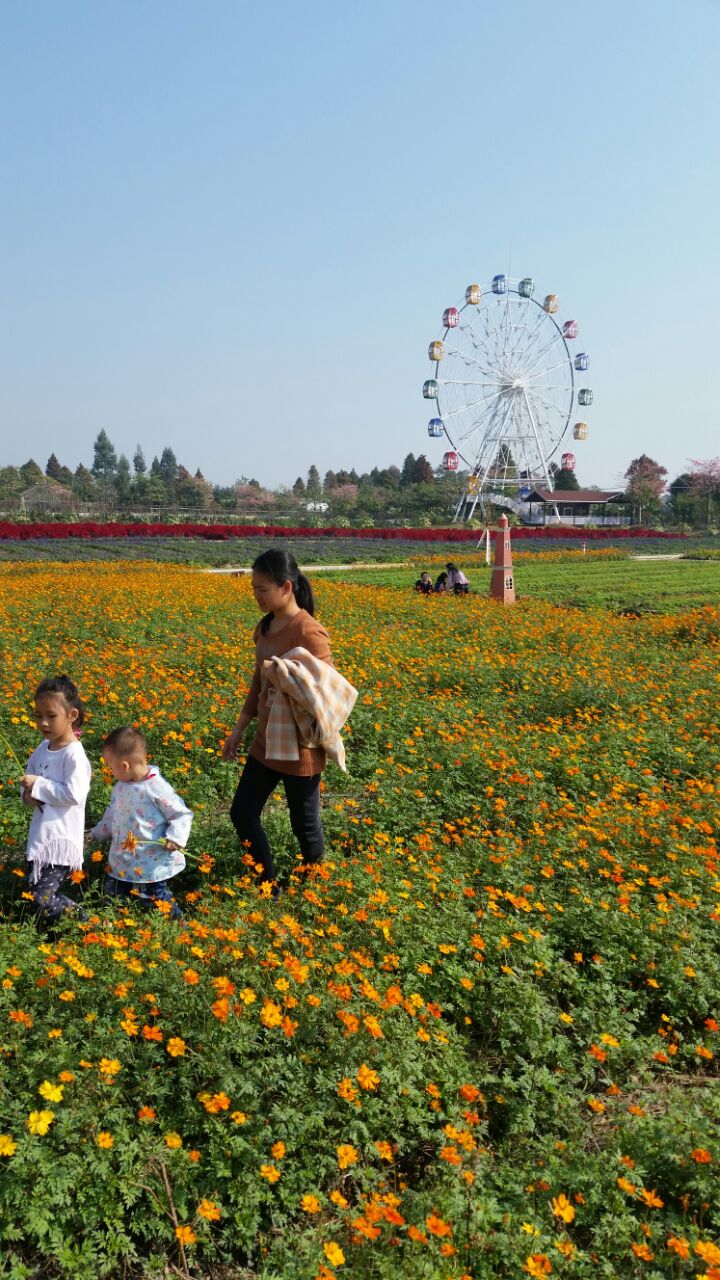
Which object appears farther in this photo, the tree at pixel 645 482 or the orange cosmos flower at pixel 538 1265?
the tree at pixel 645 482

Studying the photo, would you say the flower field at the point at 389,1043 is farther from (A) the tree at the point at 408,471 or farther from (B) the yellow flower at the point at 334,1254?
(A) the tree at the point at 408,471

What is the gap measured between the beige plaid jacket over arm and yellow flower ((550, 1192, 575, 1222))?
160 cm

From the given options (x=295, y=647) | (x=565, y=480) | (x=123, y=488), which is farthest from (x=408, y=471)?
(x=295, y=647)

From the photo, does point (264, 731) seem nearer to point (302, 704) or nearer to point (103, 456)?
point (302, 704)

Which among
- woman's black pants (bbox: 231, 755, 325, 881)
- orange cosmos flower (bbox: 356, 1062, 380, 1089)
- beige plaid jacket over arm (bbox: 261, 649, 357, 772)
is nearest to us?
orange cosmos flower (bbox: 356, 1062, 380, 1089)

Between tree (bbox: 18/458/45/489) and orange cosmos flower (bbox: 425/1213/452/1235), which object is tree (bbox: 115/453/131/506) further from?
orange cosmos flower (bbox: 425/1213/452/1235)

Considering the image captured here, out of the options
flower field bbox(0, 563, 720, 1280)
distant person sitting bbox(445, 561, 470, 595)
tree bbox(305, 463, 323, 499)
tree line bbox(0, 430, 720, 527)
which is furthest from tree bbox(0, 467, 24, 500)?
flower field bbox(0, 563, 720, 1280)

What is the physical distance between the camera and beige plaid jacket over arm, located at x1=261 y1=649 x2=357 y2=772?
125 inches

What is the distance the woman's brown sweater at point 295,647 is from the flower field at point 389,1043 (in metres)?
0.45

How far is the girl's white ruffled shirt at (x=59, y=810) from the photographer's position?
3250mm

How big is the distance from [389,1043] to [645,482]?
72084mm

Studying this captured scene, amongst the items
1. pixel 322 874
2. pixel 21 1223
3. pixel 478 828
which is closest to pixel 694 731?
pixel 478 828

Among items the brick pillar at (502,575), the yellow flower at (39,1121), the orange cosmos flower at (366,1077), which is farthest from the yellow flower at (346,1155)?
the brick pillar at (502,575)

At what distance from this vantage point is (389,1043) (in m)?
2.50
